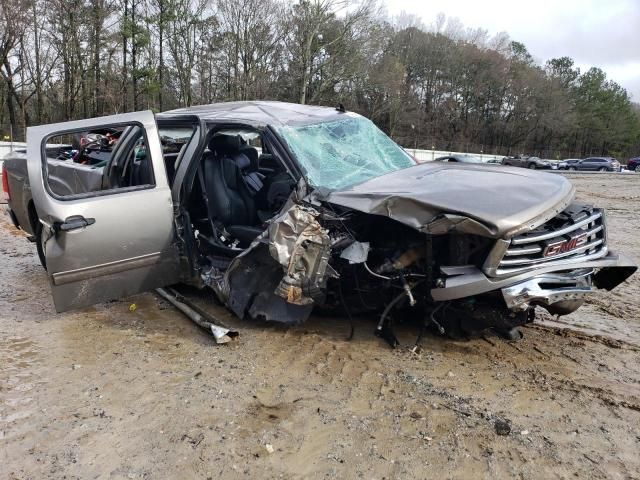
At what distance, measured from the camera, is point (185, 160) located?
4266 mm

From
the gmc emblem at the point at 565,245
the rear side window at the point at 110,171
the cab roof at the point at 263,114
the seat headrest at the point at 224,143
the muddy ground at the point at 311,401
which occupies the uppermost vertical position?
the cab roof at the point at 263,114

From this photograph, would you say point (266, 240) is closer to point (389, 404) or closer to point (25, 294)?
point (389, 404)

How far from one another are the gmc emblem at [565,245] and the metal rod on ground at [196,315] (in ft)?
7.48

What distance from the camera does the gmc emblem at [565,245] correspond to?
3057 millimetres

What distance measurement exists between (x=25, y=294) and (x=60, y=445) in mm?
2889

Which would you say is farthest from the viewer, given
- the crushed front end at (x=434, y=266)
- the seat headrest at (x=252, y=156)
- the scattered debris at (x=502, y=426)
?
the seat headrest at (x=252, y=156)

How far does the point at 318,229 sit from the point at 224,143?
1819mm

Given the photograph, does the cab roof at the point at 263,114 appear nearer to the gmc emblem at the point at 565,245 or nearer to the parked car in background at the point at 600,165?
the gmc emblem at the point at 565,245

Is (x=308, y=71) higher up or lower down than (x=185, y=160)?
higher up

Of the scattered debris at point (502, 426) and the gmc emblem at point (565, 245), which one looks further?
the gmc emblem at point (565, 245)

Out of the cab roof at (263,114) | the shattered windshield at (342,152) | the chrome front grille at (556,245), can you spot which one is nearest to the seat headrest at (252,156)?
the cab roof at (263,114)

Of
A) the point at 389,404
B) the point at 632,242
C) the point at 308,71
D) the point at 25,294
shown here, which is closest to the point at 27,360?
the point at 25,294

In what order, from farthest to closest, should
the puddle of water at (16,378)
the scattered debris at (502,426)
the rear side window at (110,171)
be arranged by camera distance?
the rear side window at (110,171)
the puddle of water at (16,378)
the scattered debris at (502,426)

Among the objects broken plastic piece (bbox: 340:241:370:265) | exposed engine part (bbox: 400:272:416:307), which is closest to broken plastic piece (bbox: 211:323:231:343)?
broken plastic piece (bbox: 340:241:370:265)
